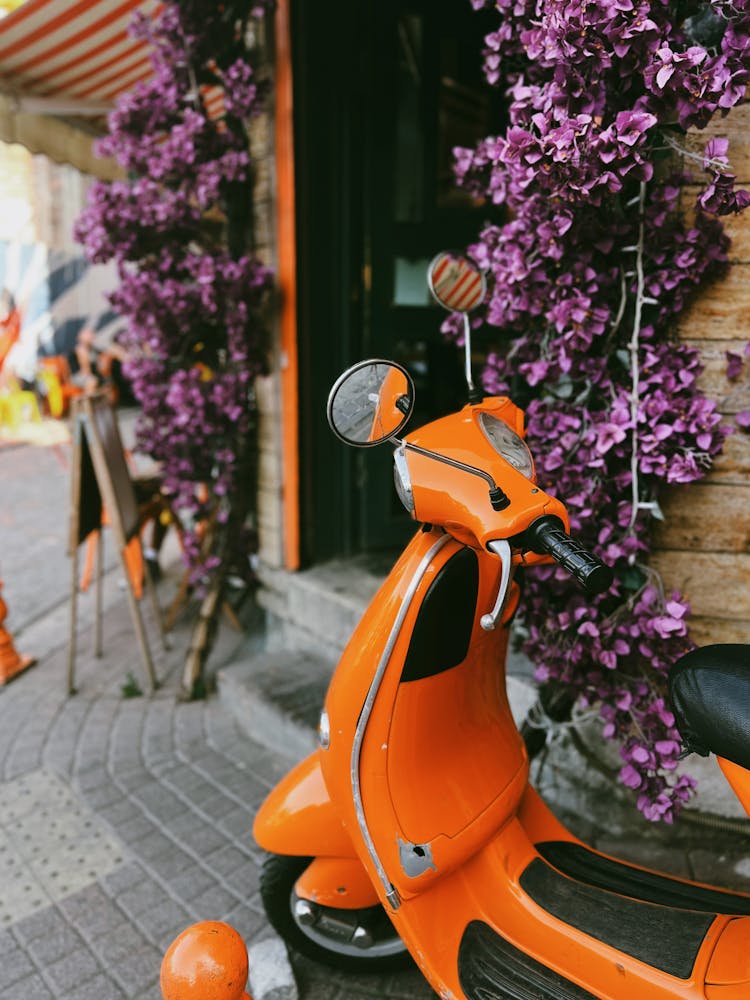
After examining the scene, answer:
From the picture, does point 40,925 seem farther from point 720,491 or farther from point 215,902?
point 720,491

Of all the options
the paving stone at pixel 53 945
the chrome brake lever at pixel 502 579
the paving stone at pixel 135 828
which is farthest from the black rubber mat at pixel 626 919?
the paving stone at pixel 135 828

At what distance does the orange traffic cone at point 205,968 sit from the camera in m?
1.37

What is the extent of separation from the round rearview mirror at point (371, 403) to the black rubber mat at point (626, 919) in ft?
3.80

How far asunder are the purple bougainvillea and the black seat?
0.65 meters

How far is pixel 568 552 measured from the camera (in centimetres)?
129

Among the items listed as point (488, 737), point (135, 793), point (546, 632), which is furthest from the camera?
point (135, 793)

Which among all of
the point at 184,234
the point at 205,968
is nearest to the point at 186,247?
the point at 184,234

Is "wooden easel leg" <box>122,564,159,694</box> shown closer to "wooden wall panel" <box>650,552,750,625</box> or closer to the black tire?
the black tire

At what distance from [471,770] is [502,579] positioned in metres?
0.67

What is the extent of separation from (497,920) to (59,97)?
4.89 meters

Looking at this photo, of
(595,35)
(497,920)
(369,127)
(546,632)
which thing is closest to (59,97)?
(369,127)

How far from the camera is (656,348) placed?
83.5 inches

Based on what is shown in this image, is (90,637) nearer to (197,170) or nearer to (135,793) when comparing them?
(135,793)

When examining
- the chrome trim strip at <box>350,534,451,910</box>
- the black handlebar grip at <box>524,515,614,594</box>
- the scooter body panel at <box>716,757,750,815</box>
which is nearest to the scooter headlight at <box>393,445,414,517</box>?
the chrome trim strip at <box>350,534,451,910</box>
